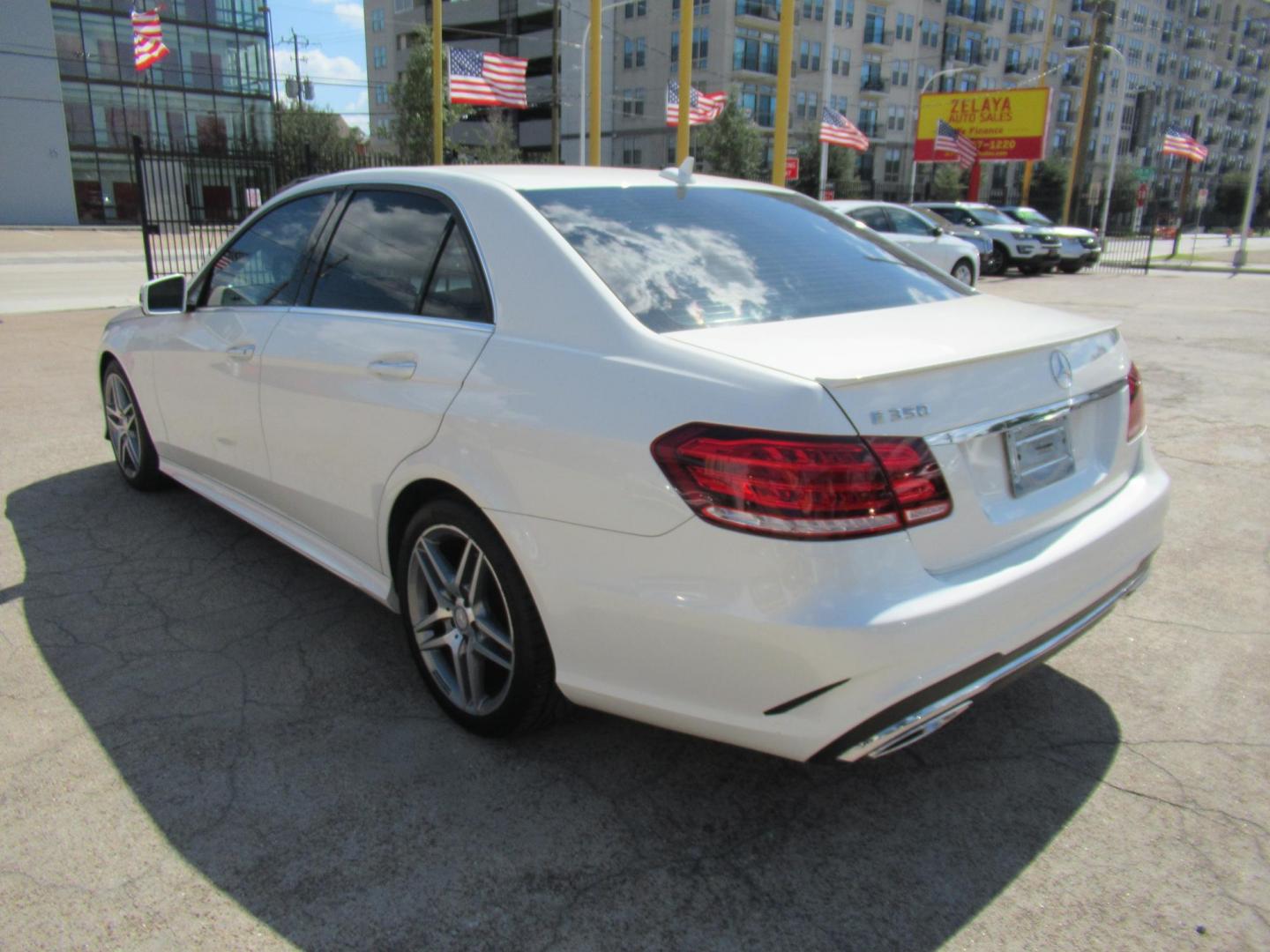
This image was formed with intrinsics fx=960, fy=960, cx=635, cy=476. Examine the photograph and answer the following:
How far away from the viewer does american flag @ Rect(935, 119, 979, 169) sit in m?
34.6

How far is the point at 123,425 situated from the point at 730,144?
182ft

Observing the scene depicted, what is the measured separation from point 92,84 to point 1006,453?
59196mm

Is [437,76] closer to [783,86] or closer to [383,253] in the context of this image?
[783,86]

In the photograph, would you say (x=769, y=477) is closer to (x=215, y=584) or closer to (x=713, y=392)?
(x=713, y=392)

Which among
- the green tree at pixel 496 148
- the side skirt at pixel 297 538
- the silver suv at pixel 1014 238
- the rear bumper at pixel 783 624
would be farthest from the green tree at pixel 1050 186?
the rear bumper at pixel 783 624

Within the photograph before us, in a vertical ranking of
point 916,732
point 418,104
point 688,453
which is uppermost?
point 418,104

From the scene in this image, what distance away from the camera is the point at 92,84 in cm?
4981

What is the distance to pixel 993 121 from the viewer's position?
3675cm

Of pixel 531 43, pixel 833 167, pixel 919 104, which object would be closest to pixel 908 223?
pixel 919 104

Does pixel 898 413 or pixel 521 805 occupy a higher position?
pixel 898 413

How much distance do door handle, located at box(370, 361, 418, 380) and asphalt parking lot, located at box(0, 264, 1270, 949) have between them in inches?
41.9

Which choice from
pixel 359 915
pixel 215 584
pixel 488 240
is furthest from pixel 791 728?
pixel 215 584

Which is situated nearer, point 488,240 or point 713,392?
point 713,392

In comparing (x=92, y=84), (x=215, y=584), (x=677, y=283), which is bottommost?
(x=215, y=584)
